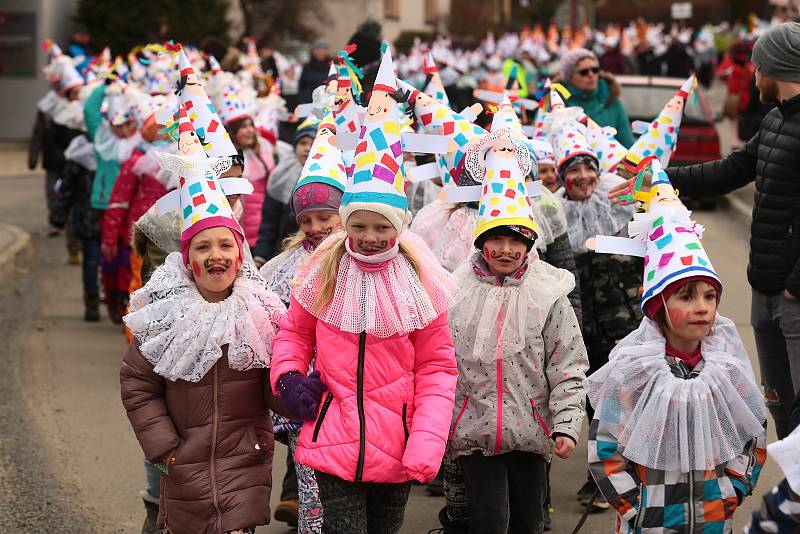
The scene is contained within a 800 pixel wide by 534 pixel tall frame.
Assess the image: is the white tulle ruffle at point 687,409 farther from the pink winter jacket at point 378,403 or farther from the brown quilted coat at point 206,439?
the brown quilted coat at point 206,439

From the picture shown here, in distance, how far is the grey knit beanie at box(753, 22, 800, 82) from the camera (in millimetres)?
5316

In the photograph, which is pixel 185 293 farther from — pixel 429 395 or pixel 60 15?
pixel 60 15

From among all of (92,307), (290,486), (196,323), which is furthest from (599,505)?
(92,307)

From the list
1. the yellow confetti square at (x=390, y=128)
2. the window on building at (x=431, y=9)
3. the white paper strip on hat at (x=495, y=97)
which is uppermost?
the window on building at (x=431, y=9)

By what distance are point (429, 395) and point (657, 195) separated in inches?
44.1

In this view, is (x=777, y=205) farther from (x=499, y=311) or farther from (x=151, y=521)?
(x=151, y=521)

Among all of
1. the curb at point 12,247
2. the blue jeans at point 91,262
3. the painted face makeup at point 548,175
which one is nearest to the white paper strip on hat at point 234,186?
the painted face makeup at point 548,175

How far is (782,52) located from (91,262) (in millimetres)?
7297

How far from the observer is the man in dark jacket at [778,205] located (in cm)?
534

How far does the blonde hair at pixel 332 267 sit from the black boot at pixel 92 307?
7.12 meters

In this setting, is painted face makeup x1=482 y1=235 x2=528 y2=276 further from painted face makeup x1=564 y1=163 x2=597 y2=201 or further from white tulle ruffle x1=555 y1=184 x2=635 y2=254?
painted face makeup x1=564 y1=163 x2=597 y2=201

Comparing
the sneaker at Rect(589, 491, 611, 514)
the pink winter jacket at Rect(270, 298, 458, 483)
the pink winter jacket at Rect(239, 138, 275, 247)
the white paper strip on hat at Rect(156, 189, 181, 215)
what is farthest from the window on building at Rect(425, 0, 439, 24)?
the pink winter jacket at Rect(270, 298, 458, 483)

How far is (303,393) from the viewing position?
4.24 m

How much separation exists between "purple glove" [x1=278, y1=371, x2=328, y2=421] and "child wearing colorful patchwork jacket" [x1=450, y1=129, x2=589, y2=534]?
0.90 metres
